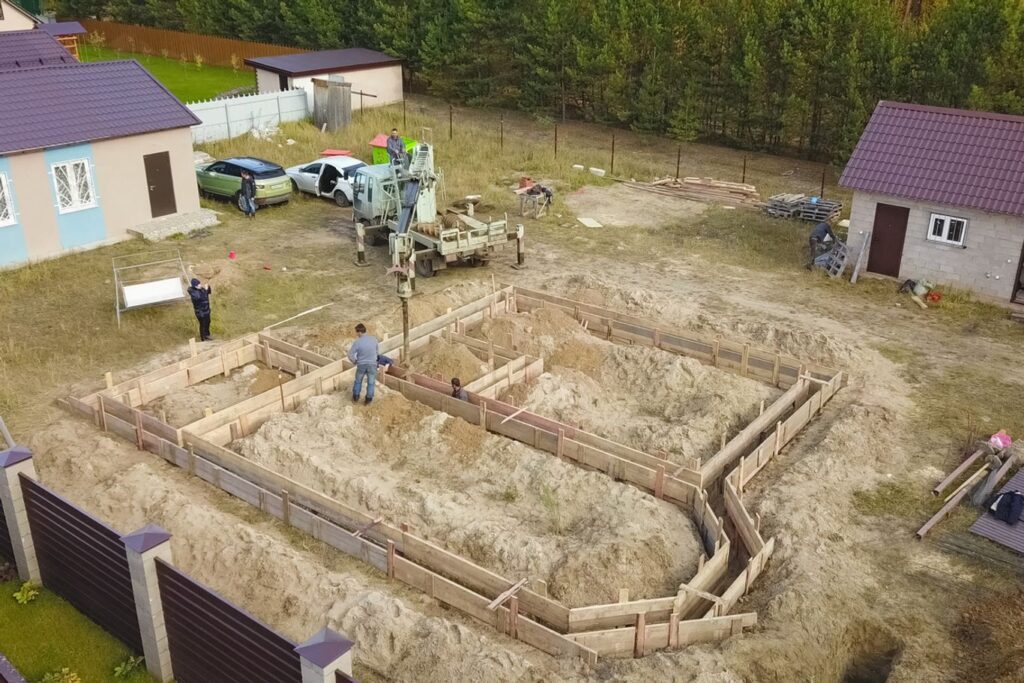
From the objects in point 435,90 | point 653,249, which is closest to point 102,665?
point 653,249

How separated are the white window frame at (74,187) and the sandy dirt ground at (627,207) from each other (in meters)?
13.9

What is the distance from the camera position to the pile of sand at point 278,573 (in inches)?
428

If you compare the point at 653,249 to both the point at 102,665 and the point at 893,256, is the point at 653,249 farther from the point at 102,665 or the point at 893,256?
the point at 102,665

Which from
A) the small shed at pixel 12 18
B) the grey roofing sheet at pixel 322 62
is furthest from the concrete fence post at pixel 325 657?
the grey roofing sheet at pixel 322 62

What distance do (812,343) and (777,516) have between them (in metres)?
6.72

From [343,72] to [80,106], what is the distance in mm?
17465

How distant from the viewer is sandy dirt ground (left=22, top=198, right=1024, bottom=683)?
10.8m

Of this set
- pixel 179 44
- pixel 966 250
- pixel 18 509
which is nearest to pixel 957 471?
pixel 966 250

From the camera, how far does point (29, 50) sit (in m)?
32.6

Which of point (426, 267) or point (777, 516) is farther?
point (426, 267)

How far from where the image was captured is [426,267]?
2342 centimetres

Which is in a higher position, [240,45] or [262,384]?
[240,45]

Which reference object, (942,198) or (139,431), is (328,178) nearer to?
(139,431)

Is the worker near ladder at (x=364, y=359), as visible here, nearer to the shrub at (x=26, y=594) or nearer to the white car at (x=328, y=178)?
the shrub at (x=26, y=594)
